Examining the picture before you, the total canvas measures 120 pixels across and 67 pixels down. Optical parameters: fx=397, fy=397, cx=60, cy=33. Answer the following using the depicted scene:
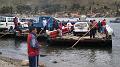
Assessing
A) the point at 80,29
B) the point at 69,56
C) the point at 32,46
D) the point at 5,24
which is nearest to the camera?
the point at 32,46

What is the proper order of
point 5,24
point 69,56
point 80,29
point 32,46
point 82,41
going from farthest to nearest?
point 5,24, point 80,29, point 82,41, point 69,56, point 32,46

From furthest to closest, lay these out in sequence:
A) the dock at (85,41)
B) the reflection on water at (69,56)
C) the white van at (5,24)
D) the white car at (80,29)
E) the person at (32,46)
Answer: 1. the white van at (5,24)
2. the white car at (80,29)
3. the dock at (85,41)
4. the reflection on water at (69,56)
5. the person at (32,46)

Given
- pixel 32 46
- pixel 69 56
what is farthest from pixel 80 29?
pixel 32 46

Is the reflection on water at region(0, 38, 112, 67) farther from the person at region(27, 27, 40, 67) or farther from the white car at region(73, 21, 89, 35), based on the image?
the person at region(27, 27, 40, 67)

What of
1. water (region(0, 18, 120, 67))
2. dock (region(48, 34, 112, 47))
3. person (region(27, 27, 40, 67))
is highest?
person (region(27, 27, 40, 67))

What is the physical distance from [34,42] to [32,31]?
47 centimetres

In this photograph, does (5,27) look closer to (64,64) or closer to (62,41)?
(62,41)

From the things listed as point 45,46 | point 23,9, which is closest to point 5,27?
point 45,46

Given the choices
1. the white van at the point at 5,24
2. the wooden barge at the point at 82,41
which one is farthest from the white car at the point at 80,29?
the white van at the point at 5,24

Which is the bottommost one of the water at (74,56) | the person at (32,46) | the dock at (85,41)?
the water at (74,56)

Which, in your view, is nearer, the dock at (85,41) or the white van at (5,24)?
the dock at (85,41)

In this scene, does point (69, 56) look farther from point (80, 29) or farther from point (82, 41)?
point (80, 29)

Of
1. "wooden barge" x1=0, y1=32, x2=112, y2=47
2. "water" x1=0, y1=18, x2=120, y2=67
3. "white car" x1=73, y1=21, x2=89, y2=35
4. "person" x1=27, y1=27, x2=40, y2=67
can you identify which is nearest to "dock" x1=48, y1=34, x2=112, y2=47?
"wooden barge" x1=0, y1=32, x2=112, y2=47

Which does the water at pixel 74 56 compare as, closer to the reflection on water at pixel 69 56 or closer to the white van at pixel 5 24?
the reflection on water at pixel 69 56
